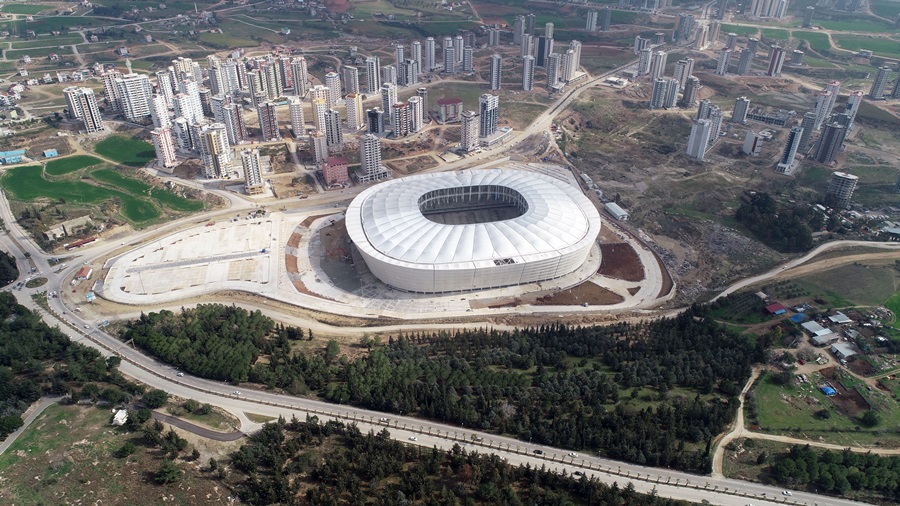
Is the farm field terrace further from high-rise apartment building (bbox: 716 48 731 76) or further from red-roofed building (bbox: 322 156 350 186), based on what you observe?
high-rise apartment building (bbox: 716 48 731 76)

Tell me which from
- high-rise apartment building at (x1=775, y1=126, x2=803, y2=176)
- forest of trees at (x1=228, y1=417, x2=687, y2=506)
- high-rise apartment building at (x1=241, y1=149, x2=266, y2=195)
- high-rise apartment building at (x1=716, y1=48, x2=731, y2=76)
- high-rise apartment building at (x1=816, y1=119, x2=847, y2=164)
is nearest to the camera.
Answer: forest of trees at (x1=228, y1=417, x2=687, y2=506)

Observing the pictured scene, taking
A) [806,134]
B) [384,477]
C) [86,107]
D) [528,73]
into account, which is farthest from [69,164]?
[806,134]

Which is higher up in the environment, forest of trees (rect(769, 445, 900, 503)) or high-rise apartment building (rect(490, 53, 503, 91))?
high-rise apartment building (rect(490, 53, 503, 91))

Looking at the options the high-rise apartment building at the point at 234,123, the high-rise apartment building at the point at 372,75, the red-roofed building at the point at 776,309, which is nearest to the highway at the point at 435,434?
the red-roofed building at the point at 776,309

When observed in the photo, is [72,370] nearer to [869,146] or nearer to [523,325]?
[523,325]

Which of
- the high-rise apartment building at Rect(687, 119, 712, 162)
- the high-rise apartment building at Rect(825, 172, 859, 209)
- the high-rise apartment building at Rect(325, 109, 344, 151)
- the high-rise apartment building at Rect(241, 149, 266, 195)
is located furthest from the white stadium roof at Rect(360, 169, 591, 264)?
the high-rise apartment building at Rect(825, 172, 859, 209)

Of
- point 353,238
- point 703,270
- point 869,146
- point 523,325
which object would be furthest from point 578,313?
point 869,146

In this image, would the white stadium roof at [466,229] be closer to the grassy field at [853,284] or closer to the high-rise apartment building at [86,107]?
the grassy field at [853,284]

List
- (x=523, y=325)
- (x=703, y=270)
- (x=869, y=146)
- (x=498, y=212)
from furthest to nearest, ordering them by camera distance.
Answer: (x=869, y=146) < (x=498, y=212) < (x=703, y=270) < (x=523, y=325)
